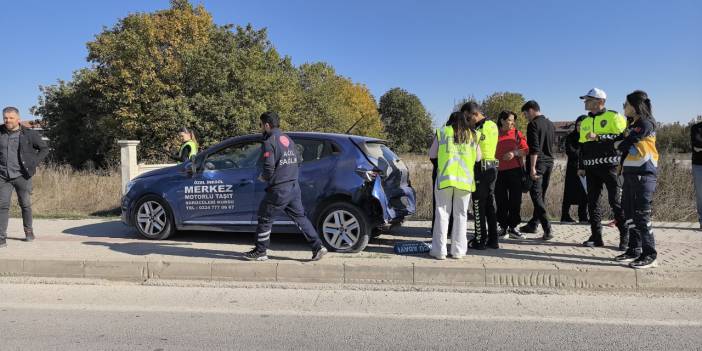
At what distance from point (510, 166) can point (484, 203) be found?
37.1 inches

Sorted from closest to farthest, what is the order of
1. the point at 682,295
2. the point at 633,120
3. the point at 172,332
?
the point at 172,332
the point at 682,295
the point at 633,120

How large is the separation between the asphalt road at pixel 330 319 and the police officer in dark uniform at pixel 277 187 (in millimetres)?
569

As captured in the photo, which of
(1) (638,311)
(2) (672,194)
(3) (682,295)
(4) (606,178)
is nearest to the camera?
(1) (638,311)

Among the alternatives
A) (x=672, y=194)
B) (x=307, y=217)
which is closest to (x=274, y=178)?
(x=307, y=217)

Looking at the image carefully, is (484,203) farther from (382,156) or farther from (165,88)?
(165,88)

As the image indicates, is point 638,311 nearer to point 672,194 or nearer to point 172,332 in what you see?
point 172,332

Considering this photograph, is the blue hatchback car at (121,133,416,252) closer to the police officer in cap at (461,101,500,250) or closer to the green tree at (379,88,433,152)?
the police officer in cap at (461,101,500,250)

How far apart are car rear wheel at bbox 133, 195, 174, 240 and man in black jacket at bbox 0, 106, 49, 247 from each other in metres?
1.47

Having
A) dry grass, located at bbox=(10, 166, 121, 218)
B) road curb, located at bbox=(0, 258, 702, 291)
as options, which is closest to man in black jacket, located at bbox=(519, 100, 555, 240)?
road curb, located at bbox=(0, 258, 702, 291)

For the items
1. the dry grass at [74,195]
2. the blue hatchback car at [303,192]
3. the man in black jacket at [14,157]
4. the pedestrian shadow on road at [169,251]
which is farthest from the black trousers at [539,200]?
the dry grass at [74,195]

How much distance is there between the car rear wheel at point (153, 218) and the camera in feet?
22.0

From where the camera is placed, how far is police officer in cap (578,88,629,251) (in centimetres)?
582

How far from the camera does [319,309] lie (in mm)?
4516

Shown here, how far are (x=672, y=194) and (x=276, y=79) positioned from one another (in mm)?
21302
